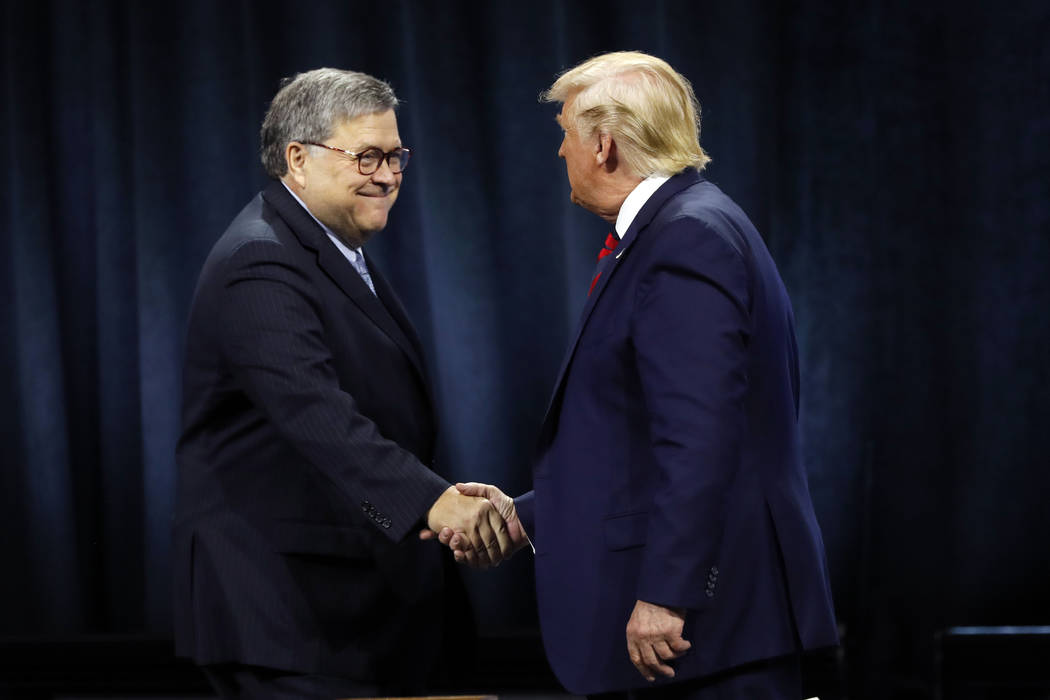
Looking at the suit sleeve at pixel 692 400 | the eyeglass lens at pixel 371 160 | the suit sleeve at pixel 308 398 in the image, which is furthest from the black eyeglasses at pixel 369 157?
the suit sleeve at pixel 692 400

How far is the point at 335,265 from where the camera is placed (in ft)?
6.84

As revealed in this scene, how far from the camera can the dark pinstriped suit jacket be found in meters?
1.96

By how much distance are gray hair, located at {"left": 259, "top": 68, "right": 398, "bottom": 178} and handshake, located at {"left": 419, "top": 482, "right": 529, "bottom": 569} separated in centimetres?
70

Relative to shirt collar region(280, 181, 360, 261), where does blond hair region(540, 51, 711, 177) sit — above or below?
above

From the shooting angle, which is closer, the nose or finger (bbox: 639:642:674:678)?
finger (bbox: 639:642:674:678)

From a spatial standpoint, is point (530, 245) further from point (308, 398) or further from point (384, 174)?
point (308, 398)

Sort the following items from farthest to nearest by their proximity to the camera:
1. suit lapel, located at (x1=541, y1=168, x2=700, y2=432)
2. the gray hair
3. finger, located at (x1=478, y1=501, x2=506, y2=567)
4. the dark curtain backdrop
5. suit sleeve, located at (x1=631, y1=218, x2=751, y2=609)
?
the dark curtain backdrop < the gray hair < finger, located at (x1=478, y1=501, x2=506, y2=567) < suit lapel, located at (x1=541, y1=168, x2=700, y2=432) < suit sleeve, located at (x1=631, y1=218, x2=751, y2=609)

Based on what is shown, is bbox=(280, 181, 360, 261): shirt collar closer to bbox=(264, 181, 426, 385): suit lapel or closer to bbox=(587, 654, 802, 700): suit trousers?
bbox=(264, 181, 426, 385): suit lapel

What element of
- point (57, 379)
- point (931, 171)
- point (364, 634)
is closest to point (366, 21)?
point (57, 379)

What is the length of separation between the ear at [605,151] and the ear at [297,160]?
65 cm

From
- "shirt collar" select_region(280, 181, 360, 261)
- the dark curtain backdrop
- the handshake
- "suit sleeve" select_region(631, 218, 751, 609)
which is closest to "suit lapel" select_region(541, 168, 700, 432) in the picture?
"suit sleeve" select_region(631, 218, 751, 609)

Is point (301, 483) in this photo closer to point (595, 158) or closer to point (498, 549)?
point (498, 549)

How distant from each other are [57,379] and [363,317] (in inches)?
64.6

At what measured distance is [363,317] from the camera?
210 centimetres
